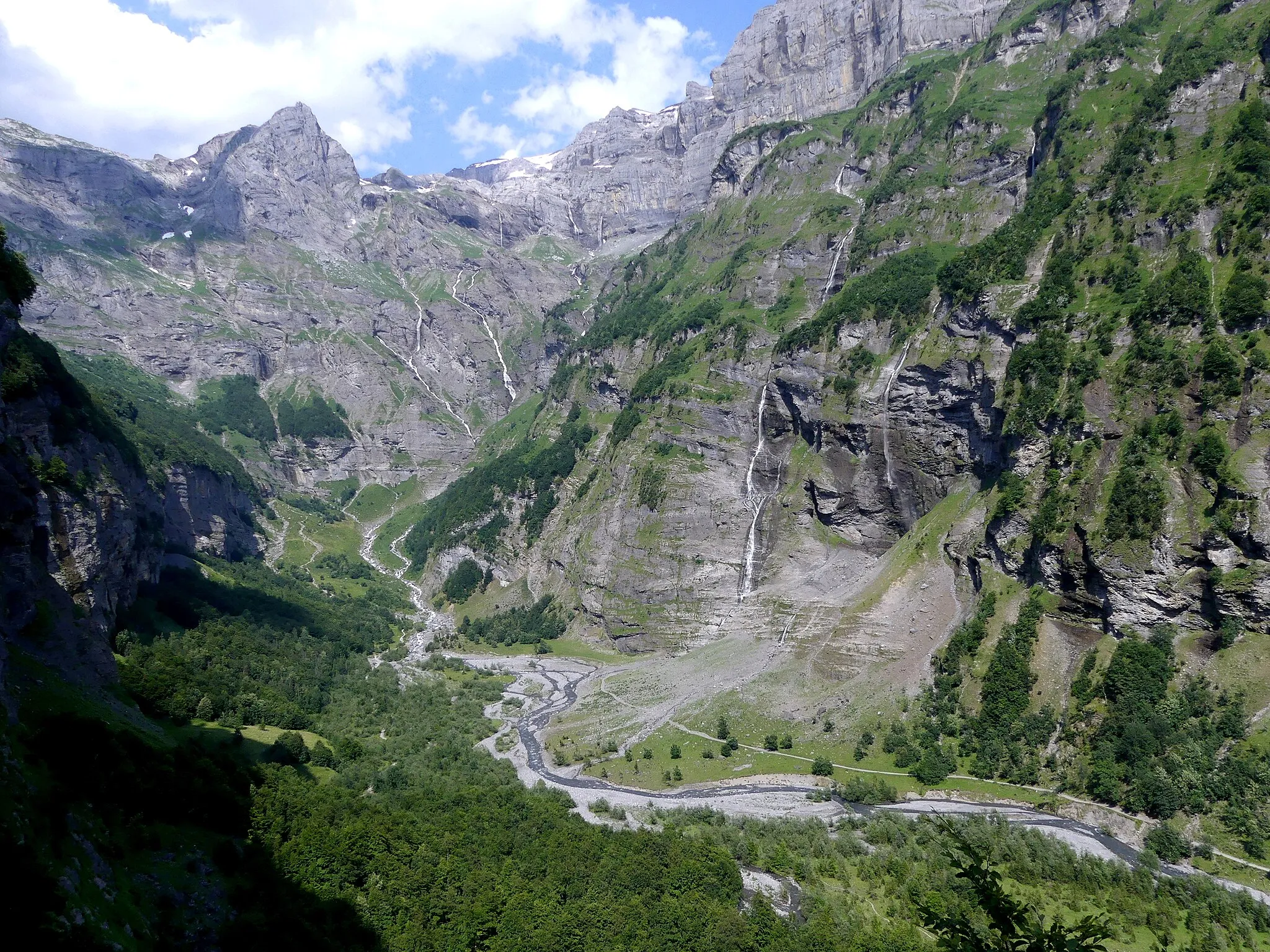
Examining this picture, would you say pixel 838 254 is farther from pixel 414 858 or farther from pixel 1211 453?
pixel 414 858

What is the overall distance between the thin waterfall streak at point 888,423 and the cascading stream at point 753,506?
955 inches

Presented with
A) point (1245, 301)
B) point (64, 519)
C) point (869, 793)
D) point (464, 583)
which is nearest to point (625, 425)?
point (464, 583)

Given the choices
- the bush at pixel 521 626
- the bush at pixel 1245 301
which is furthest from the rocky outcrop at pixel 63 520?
the bush at pixel 1245 301

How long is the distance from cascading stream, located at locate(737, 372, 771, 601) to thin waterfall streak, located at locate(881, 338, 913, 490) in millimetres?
24266

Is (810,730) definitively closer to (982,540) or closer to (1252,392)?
(982,540)

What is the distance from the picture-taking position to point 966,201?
15812 centimetres

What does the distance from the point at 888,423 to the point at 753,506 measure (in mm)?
29722

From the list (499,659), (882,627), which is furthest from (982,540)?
(499,659)

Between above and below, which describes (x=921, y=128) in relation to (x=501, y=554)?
above

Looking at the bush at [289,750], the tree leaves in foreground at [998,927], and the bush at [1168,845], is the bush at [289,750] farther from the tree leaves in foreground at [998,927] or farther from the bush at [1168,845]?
the bush at [1168,845]

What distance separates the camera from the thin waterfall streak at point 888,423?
414 feet

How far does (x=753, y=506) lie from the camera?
14188 cm

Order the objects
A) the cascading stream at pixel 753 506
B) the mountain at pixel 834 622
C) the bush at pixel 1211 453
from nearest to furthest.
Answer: the mountain at pixel 834 622 → the bush at pixel 1211 453 → the cascading stream at pixel 753 506

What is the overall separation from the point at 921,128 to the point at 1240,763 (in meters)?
172
